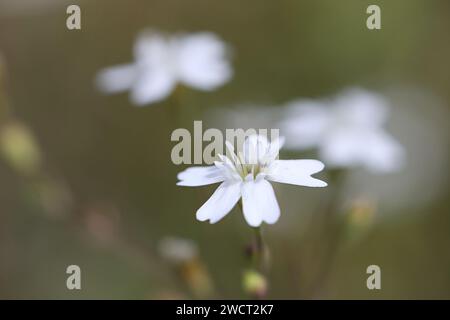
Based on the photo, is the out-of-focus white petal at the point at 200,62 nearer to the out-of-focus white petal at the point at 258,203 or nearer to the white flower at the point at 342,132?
the white flower at the point at 342,132

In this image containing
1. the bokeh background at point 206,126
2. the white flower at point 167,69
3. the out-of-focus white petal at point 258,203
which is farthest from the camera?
the bokeh background at point 206,126

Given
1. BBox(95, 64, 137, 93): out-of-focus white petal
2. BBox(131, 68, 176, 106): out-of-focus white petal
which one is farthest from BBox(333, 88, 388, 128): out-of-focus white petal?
BBox(95, 64, 137, 93): out-of-focus white petal

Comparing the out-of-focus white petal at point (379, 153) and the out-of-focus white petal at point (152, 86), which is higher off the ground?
the out-of-focus white petal at point (152, 86)

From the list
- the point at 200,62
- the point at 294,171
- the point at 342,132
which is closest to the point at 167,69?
the point at 200,62

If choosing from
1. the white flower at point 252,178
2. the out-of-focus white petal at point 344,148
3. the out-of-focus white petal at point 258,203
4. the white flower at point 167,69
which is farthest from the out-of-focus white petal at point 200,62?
the out-of-focus white petal at point 258,203

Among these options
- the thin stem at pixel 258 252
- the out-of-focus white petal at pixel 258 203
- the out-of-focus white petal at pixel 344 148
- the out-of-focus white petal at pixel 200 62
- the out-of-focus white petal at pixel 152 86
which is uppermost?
the out-of-focus white petal at pixel 200 62

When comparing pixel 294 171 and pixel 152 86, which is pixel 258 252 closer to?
pixel 294 171

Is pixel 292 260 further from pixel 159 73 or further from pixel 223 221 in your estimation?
pixel 159 73
